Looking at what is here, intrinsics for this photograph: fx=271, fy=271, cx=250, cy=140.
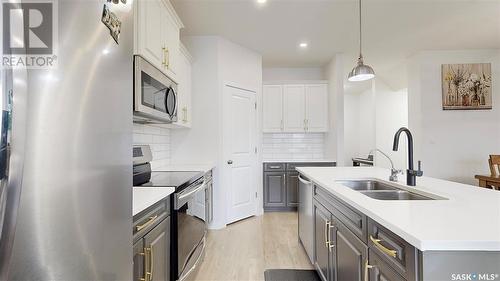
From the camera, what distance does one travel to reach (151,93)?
81.2 inches

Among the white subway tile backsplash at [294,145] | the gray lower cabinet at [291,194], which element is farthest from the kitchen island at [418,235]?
the white subway tile backsplash at [294,145]

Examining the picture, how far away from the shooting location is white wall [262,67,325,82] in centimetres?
546

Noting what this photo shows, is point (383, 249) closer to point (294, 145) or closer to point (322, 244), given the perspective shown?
point (322, 244)

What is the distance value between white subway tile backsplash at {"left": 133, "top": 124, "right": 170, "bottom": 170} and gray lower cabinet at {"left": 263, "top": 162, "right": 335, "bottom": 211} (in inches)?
71.3

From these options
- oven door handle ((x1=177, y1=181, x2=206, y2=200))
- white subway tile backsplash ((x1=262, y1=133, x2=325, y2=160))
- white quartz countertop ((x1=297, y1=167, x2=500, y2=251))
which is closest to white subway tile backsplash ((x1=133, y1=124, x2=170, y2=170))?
oven door handle ((x1=177, y1=181, x2=206, y2=200))

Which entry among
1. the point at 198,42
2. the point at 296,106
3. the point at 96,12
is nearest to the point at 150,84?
the point at 96,12

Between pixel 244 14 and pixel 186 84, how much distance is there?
1119 mm

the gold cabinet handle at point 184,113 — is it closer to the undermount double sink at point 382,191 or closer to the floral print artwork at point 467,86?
the undermount double sink at point 382,191

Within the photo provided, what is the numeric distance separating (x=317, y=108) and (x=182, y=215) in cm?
372

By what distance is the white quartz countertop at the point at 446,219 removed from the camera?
0.79 m

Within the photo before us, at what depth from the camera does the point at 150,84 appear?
6.72ft

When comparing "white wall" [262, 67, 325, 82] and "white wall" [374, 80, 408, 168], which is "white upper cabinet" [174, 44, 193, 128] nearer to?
"white wall" [262, 67, 325, 82]

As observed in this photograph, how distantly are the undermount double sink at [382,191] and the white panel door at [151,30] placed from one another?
1.77 m

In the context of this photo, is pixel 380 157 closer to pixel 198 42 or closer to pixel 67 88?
pixel 198 42
